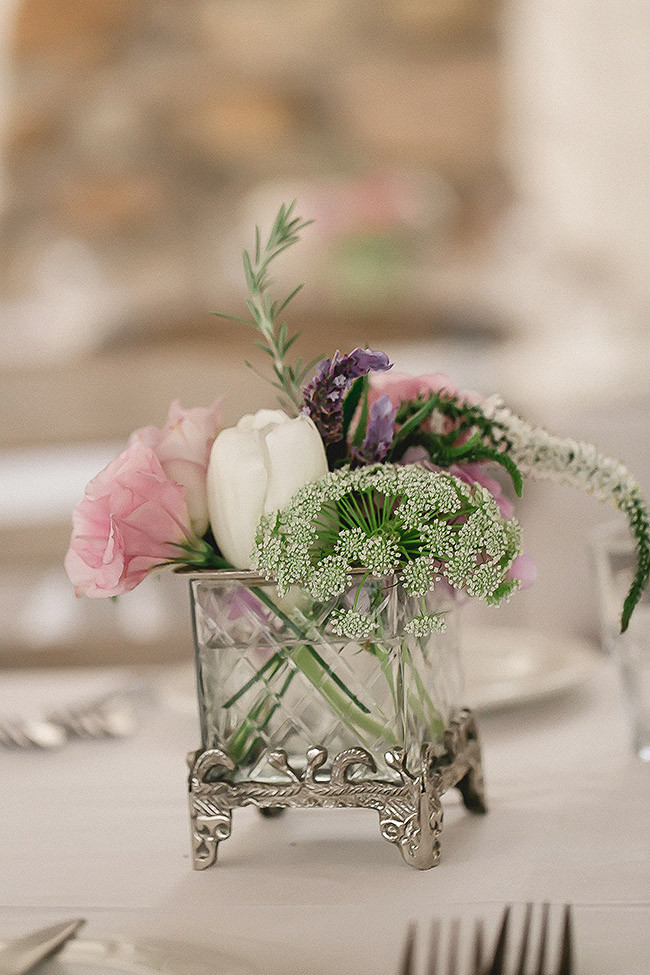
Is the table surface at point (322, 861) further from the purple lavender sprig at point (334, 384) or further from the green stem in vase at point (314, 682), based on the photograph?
the purple lavender sprig at point (334, 384)

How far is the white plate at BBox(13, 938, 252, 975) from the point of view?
41 centimetres

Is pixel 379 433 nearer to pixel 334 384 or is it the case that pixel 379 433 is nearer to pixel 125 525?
pixel 334 384

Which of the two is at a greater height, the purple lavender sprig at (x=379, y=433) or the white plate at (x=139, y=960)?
the purple lavender sprig at (x=379, y=433)

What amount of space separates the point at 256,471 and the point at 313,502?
36 millimetres

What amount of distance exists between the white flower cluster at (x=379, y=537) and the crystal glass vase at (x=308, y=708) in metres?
0.02

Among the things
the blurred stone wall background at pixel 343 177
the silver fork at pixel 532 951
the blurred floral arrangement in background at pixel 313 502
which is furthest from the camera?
the blurred stone wall background at pixel 343 177

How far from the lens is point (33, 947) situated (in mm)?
434

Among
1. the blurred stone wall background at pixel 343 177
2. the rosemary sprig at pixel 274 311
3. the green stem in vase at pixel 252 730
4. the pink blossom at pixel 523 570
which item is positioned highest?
the blurred stone wall background at pixel 343 177

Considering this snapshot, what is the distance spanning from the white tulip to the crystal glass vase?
0.03 metres

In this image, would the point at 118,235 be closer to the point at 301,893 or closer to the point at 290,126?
the point at 290,126

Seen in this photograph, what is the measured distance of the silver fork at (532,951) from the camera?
16.1 inches

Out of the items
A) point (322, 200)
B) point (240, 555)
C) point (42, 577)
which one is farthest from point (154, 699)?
point (322, 200)

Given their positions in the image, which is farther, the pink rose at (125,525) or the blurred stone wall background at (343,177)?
the blurred stone wall background at (343,177)

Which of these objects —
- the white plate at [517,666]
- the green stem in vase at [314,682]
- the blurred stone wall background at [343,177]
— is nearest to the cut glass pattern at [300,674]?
the green stem in vase at [314,682]
